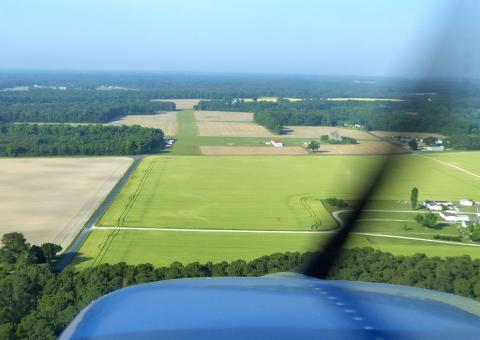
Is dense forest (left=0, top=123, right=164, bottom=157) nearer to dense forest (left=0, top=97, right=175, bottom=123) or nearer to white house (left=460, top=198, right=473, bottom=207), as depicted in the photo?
dense forest (left=0, top=97, right=175, bottom=123)

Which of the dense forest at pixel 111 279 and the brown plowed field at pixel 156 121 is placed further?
the brown plowed field at pixel 156 121

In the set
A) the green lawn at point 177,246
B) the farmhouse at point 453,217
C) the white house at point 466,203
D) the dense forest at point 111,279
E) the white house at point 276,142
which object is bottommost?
the white house at point 276,142

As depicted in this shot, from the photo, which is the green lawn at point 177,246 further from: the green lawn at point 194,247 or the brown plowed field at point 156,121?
the brown plowed field at point 156,121

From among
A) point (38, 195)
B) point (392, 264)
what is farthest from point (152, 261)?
point (38, 195)

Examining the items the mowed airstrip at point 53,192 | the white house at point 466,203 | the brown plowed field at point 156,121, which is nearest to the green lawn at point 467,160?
the white house at point 466,203

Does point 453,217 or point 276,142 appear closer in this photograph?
point 453,217

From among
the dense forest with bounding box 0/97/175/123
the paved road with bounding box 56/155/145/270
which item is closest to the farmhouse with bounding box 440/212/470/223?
the paved road with bounding box 56/155/145/270

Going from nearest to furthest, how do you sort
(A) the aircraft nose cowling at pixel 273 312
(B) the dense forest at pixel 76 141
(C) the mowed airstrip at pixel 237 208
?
(A) the aircraft nose cowling at pixel 273 312 → (C) the mowed airstrip at pixel 237 208 → (B) the dense forest at pixel 76 141

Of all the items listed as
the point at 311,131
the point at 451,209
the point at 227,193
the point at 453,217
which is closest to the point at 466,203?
the point at 451,209

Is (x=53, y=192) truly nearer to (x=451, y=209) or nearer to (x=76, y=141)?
(x=76, y=141)
